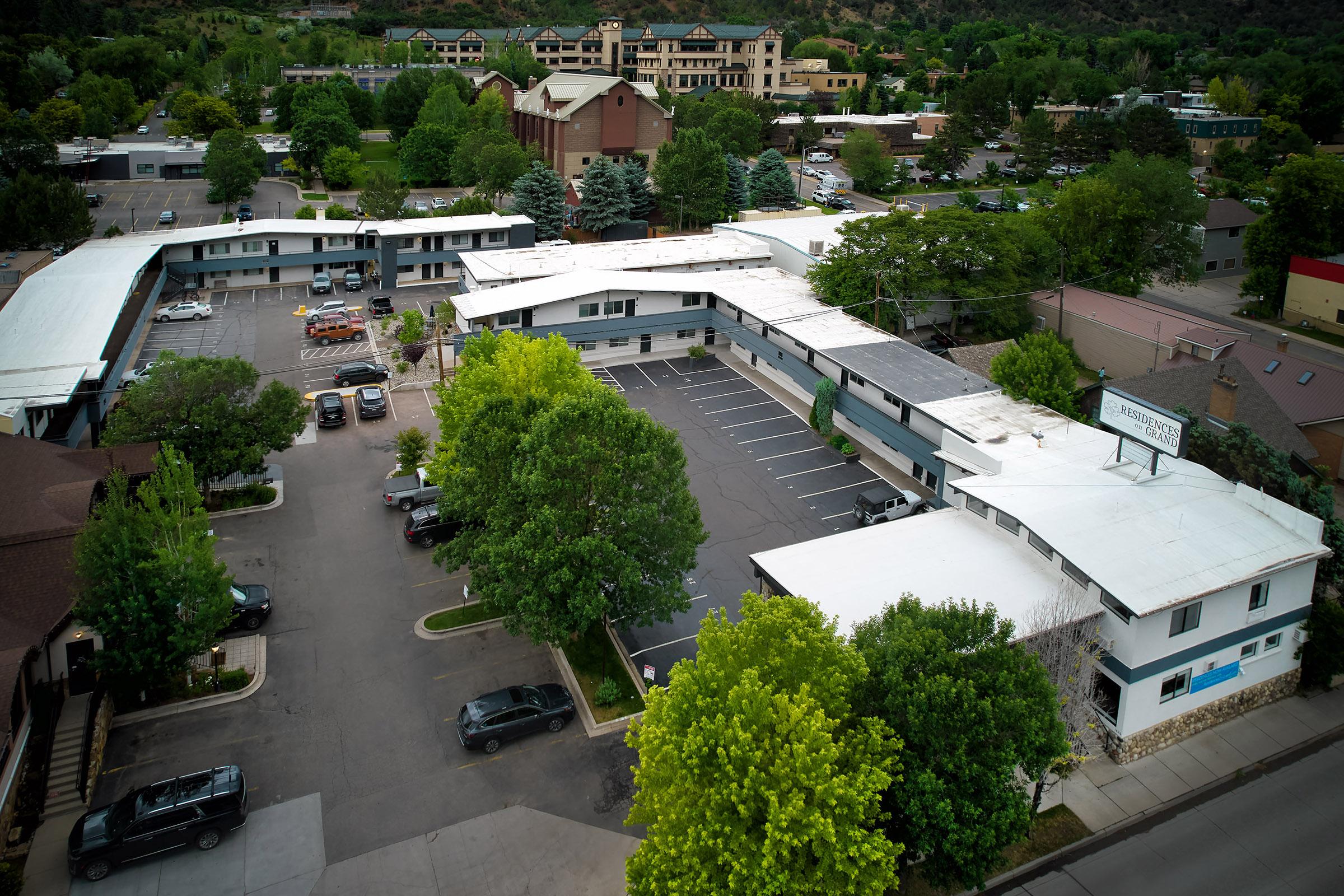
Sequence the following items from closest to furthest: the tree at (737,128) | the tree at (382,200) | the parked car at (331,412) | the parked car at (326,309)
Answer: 1. the parked car at (331,412)
2. the parked car at (326,309)
3. the tree at (382,200)
4. the tree at (737,128)

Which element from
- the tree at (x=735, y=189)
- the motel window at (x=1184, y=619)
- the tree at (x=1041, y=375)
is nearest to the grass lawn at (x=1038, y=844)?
the motel window at (x=1184, y=619)

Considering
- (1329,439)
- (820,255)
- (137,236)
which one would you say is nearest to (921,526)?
(1329,439)

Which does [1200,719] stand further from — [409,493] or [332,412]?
[332,412]

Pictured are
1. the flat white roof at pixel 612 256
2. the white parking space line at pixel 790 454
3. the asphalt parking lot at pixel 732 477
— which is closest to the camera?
the asphalt parking lot at pixel 732 477

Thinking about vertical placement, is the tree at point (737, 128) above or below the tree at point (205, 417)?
above

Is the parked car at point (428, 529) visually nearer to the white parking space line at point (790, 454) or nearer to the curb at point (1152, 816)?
the white parking space line at point (790, 454)

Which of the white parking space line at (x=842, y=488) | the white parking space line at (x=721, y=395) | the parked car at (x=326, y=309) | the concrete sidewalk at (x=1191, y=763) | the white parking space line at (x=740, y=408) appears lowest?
the concrete sidewalk at (x=1191, y=763)

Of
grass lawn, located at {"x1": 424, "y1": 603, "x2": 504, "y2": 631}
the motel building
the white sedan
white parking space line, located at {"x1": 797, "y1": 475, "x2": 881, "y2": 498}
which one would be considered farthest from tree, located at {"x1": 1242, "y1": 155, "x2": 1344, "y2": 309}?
the white sedan

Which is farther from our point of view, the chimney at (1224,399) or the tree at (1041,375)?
the tree at (1041,375)
